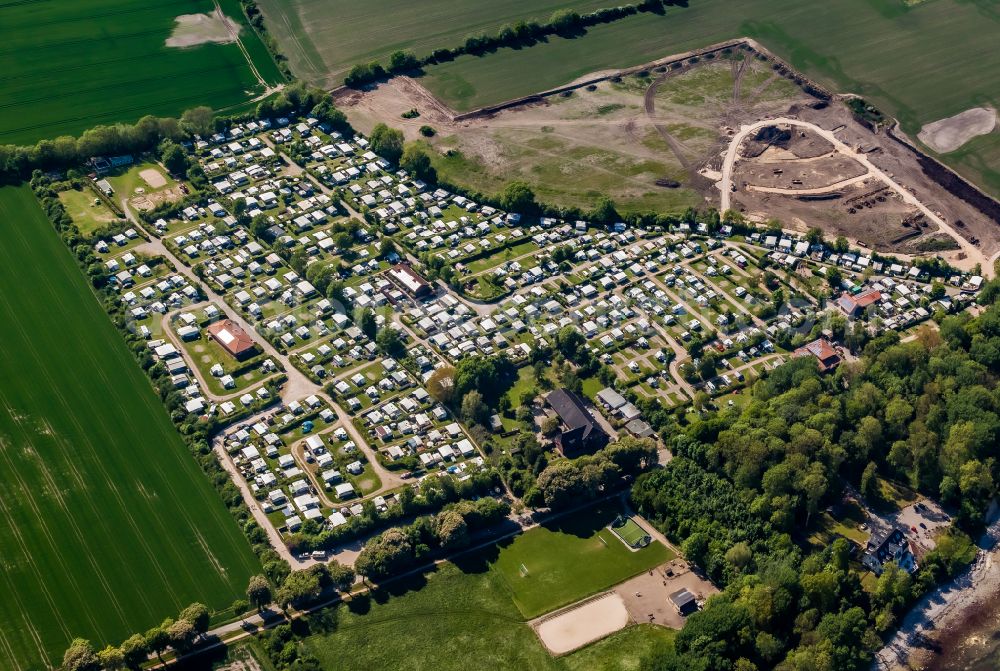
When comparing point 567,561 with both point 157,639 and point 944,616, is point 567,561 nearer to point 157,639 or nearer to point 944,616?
point 944,616

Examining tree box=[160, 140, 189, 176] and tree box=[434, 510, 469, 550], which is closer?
tree box=[434, 510, 469, 550]

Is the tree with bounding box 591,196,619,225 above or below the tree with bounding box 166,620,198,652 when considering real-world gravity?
above

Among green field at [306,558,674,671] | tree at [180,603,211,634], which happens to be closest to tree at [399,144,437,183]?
green field at [306,558,674,671]

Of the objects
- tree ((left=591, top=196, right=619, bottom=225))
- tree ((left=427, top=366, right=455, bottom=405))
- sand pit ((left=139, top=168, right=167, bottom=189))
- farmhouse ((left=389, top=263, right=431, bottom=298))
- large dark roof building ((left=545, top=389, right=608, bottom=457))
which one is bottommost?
large dark roof building ((left=545, top=389, right=608, bottom=457))

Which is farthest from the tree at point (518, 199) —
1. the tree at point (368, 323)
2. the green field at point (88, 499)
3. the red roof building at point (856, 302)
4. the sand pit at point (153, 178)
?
the green field at point (88, 499)

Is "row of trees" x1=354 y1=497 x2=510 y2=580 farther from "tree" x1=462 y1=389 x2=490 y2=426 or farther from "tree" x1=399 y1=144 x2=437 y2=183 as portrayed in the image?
"tree" x1=399 y1=144 x2=437 y2=183

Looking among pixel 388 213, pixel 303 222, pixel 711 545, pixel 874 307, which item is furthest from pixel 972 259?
pixel 303 222
